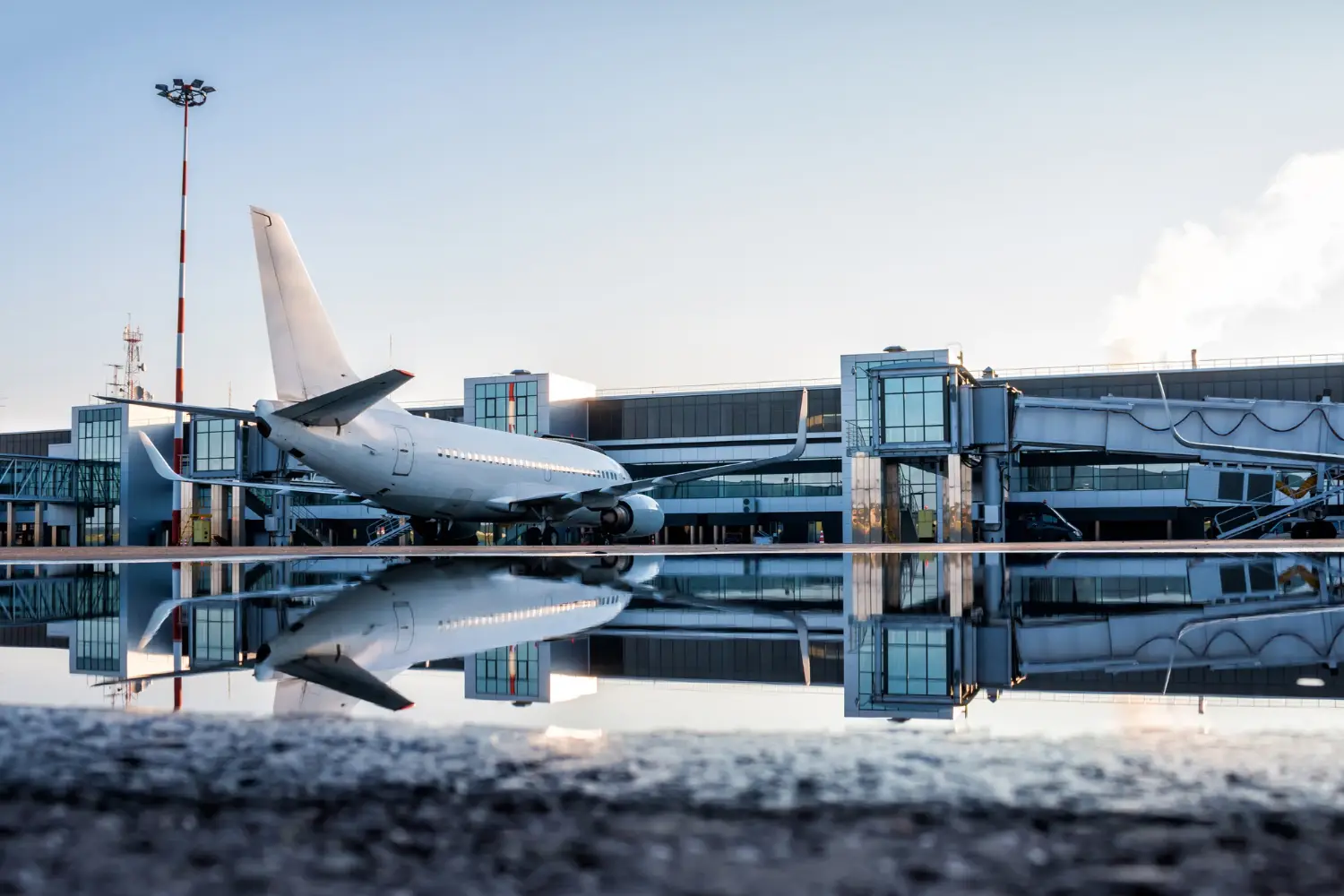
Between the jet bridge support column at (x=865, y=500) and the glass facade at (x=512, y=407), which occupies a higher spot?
the glass facade at (x=512, y=407)

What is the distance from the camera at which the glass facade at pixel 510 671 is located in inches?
154

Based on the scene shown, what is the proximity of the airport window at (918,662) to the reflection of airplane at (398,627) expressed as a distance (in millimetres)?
1748

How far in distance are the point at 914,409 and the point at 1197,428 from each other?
37.5ft

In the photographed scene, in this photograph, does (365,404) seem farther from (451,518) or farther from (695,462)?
(695,462)

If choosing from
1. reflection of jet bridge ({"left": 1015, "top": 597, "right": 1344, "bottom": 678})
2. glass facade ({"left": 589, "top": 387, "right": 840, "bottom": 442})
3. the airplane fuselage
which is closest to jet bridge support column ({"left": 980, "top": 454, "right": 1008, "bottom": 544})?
the airplane fuselage

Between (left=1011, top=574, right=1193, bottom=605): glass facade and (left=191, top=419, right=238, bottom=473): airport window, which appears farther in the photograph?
(left=191, top=419, right=238, bottom=473): airport window

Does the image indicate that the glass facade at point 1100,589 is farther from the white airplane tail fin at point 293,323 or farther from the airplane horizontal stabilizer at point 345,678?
the white airplane tail fin at point 293,323

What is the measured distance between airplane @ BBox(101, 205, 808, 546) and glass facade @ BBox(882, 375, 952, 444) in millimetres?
16260

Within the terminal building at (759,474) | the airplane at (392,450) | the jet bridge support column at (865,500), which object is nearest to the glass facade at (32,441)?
the terminal building at (759,474)

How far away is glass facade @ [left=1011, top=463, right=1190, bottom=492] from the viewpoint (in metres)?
67.9

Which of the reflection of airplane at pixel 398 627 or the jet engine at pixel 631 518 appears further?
the jet engine at pixel 631 518

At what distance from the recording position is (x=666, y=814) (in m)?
2.06

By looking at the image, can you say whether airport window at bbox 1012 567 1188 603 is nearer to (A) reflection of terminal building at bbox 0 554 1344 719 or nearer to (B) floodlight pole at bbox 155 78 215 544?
(A) reflection of terminal building at bbox 0 554 1344 719

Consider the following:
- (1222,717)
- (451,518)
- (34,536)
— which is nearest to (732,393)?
(451,518)
